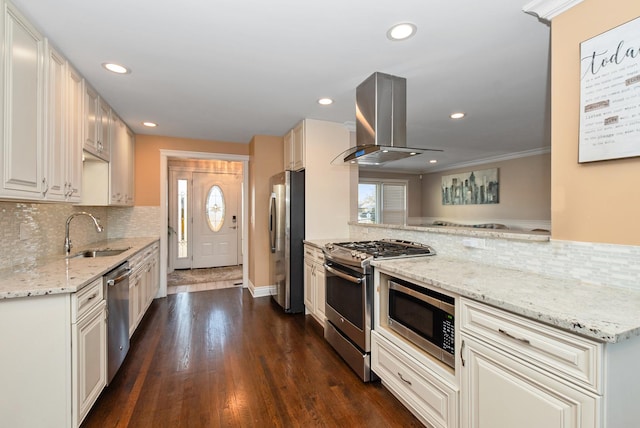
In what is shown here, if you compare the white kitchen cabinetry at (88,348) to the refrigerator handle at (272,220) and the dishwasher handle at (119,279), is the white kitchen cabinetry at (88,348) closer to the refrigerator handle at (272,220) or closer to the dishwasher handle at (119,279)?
the dishwasher handle at (119,279)

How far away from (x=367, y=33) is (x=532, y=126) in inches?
133

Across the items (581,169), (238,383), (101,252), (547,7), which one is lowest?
(238,383)

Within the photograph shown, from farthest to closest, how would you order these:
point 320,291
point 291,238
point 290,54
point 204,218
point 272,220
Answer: point 204,218 < point 272,220 < point 291,238 < point 320,291 < point 290,54

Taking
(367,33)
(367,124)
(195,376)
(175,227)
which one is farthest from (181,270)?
(367,33)

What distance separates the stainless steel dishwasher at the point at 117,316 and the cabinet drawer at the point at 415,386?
1.84 meters

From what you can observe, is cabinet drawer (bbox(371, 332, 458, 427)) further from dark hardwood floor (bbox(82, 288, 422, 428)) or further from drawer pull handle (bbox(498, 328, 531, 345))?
drawer pull handle (bbox(498, 328, 531, 345))

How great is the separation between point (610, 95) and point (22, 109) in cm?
297

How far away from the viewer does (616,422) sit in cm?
94

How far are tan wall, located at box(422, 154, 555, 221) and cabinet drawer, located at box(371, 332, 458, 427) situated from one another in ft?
16.3

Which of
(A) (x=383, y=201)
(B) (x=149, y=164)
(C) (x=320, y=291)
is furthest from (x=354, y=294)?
(A) (x=383, y=201)

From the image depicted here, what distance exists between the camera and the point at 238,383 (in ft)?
6.90

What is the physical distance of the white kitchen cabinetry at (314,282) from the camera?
291cm

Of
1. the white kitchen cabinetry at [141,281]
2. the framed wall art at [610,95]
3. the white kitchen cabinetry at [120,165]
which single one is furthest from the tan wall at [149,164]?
the framed wall art at [610,95]

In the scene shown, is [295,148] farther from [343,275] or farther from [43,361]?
[43,361]
